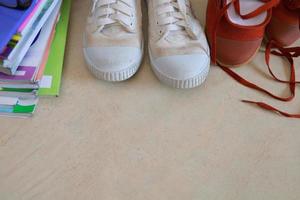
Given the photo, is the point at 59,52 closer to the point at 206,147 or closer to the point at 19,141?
the point at 19,141

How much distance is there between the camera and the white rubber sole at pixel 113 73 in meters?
0.58

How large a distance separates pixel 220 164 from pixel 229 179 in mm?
27

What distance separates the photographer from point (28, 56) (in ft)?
1.94

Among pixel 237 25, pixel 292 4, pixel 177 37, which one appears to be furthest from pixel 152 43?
pixel 292 4

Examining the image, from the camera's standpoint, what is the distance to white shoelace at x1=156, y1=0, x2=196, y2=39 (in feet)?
1.98

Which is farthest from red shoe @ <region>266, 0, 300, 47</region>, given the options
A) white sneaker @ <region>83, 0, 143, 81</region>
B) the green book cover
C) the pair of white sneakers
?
the green book cover

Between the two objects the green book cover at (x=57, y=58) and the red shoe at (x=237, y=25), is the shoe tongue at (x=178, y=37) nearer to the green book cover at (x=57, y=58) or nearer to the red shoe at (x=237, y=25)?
the red shoe at (x=237, y=25)

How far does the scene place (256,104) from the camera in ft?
1.98

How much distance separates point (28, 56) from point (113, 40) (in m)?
0.15

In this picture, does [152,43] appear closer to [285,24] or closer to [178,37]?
[178,37]

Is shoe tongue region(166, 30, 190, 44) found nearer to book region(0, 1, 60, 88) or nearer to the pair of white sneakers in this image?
the pair of white sneakers

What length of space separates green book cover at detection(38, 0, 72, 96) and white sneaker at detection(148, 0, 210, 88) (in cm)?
17

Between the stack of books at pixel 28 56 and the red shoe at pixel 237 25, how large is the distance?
289mm

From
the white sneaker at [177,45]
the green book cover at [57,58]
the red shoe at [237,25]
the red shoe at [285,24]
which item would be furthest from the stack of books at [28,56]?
the red shoe at [285,24]
